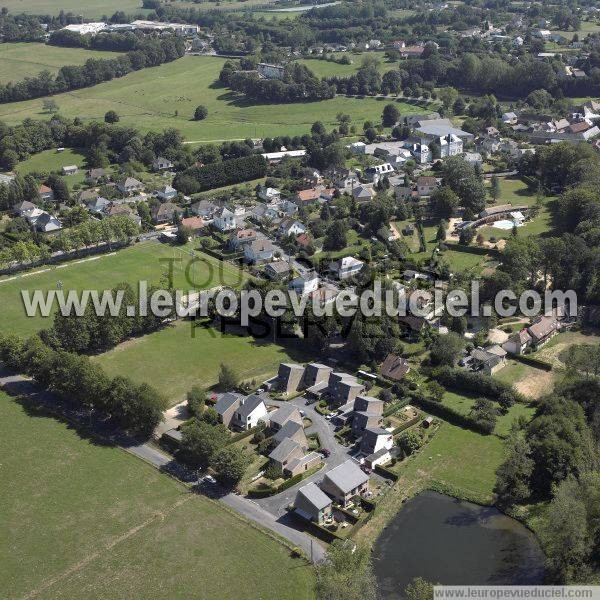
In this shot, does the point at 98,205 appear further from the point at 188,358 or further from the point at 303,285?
the point at 188,358

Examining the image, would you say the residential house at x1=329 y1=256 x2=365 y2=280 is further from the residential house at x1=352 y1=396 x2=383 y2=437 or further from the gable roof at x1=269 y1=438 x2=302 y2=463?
the gable roof at x1=269 y1=438 x2=302 y2=463

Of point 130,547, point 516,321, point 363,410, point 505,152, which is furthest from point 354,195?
point 130,547

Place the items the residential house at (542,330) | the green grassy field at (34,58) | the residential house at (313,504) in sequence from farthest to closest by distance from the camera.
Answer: the green grassy field at (34,58) → the residential house at (542,330) → the residential house at (313,504)

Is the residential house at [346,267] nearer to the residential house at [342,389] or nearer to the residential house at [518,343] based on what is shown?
the residential house at [518,343]

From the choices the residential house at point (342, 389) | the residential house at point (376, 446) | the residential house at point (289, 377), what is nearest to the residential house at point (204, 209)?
the residential house at point (289, 377)

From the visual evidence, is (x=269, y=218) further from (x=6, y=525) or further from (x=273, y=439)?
(x=6, y=525)

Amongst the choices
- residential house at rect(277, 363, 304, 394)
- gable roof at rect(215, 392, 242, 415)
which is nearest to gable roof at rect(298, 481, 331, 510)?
gable roof at rect(215, 392, 242, 415)

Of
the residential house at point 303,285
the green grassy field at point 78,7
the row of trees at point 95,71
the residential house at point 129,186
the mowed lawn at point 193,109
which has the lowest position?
the residential house at point 303,285

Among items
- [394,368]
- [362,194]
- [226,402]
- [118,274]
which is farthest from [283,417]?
[362,194]
